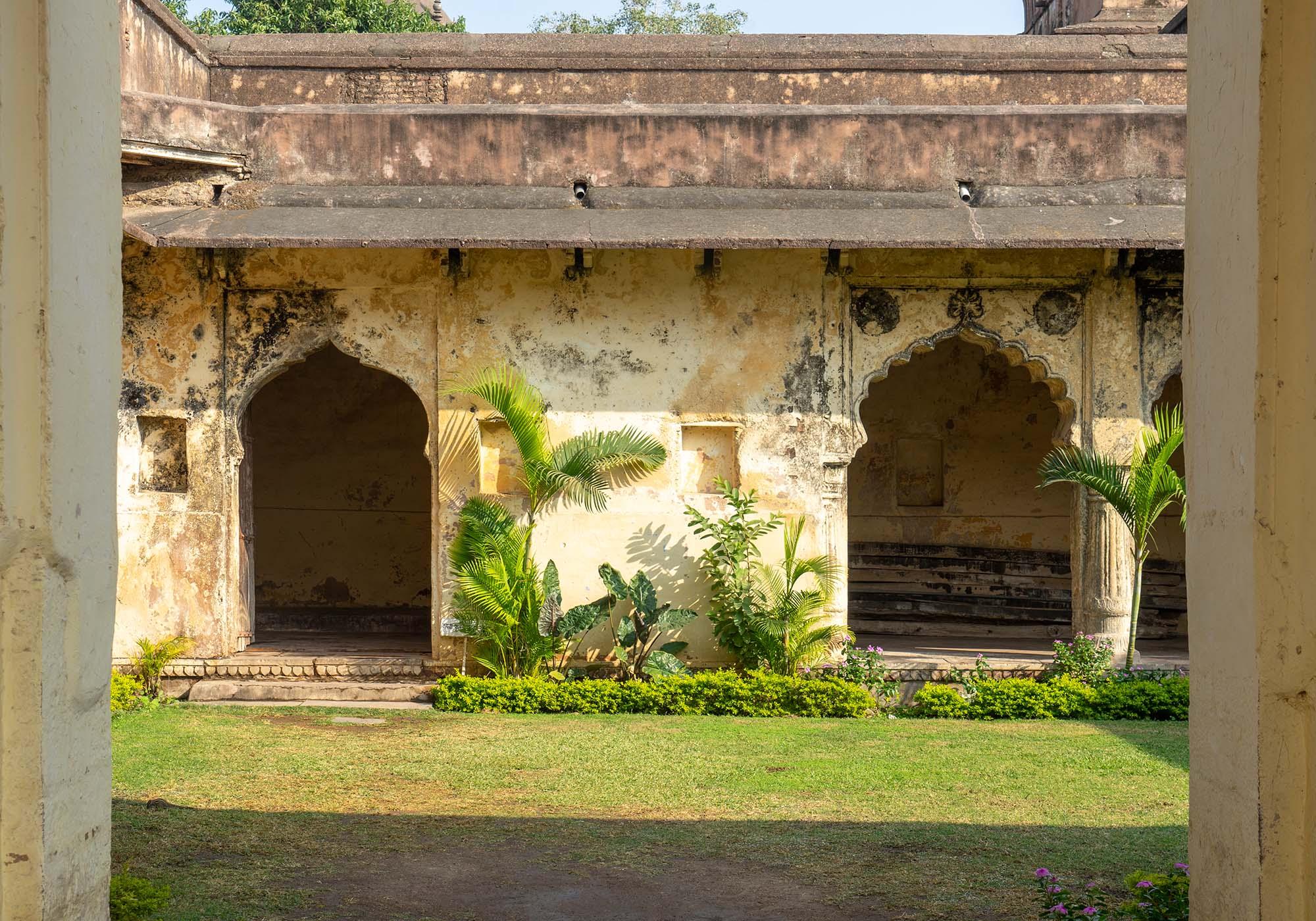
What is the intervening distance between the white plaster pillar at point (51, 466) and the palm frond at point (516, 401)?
251 inches

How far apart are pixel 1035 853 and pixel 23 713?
409cm

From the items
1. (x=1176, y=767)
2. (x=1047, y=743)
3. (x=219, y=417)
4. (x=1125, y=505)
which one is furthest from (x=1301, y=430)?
(x=219, y=417)

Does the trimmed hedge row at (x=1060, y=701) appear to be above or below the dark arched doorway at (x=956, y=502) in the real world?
below

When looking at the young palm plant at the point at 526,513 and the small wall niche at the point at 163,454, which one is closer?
the young palm plant at the point at 526,513

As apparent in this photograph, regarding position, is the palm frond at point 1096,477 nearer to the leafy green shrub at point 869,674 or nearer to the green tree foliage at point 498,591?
the leafy green shrub at point 869,674

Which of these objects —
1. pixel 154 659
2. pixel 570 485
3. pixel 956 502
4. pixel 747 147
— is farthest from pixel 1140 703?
pixel 154 659

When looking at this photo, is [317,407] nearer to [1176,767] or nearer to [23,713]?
[1176,767]

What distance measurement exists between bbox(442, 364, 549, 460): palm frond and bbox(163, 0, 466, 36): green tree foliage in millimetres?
16597

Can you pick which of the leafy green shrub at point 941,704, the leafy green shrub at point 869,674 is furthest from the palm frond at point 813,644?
the leafy green shrub at point 941,704

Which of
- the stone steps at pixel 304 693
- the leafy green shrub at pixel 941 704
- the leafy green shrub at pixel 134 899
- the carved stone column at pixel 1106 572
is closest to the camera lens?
the leafy green shrub at pixel 134 899

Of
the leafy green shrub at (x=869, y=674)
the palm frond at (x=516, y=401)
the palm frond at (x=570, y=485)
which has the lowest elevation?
the leafy green shrub at (x=869, y=674)

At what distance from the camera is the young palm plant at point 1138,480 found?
9453 millimetres

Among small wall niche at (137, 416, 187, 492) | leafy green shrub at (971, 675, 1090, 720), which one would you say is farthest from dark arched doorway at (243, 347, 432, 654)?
leafy green shrub at (971, 675, 1090, 720)

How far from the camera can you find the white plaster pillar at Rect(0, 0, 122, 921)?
3.10 metres
